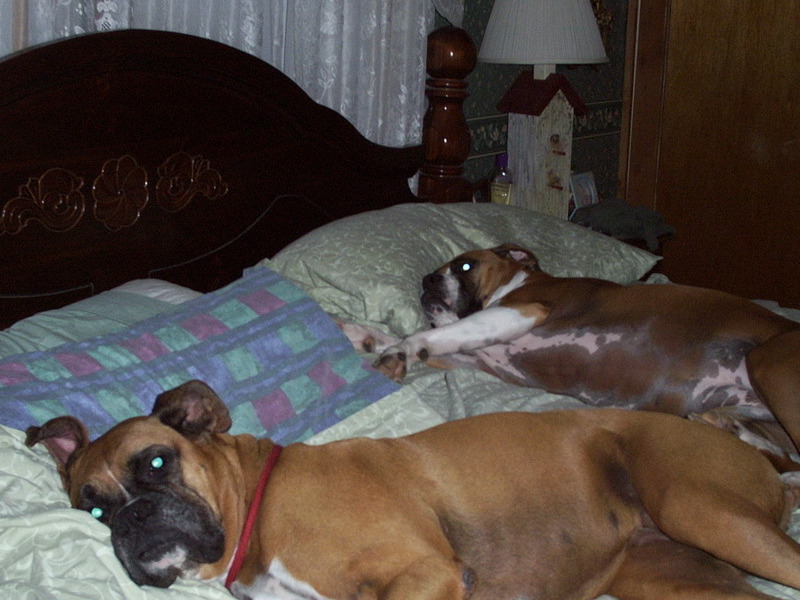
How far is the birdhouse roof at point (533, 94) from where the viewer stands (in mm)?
4652

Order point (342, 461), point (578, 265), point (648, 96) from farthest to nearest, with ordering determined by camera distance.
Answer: point (648, 96)
point (578, 265)
point (342, 461)

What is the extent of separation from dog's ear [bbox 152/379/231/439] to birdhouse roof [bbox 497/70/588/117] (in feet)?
10.4

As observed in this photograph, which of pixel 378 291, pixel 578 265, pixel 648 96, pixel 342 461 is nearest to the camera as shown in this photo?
pixel 342 461

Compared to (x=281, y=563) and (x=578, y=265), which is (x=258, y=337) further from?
(x=578, y=265)

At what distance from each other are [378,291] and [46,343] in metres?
1.13

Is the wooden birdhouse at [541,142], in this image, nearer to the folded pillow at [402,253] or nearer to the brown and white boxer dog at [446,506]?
the folded pillow at [402,253]

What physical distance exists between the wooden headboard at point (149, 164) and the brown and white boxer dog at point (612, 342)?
1.84 feet

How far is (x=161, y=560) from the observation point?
5.58ft

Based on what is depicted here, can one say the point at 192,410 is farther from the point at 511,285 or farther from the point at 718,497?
the point at 511,285

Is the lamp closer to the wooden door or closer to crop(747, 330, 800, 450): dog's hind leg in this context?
the wooden door

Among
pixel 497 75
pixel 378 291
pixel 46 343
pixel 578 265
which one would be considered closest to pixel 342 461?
pixel 46 343

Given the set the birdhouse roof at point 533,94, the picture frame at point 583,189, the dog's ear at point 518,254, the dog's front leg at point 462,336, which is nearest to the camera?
the dog's front leg at point 462,336

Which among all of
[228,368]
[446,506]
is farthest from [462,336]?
[446,506]

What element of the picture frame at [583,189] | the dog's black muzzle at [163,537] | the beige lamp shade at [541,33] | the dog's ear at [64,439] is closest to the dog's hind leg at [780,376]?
the dog's black muzzle at [163,537]
